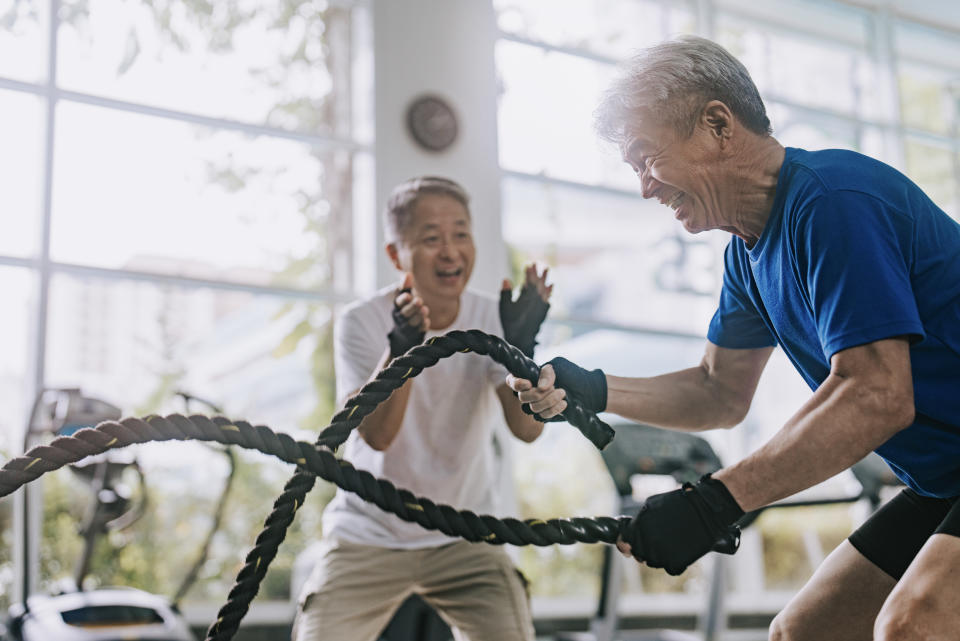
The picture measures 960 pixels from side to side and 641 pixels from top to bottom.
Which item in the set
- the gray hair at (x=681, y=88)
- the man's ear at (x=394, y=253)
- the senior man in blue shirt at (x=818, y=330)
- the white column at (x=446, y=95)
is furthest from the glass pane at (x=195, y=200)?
the gray hair at (x=681, y=88)

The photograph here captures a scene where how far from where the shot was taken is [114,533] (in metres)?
4.21

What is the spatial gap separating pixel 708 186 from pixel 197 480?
3.51 meters

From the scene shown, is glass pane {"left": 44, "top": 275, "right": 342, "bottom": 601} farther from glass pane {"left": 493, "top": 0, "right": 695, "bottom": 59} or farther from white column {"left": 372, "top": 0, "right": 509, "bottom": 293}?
glass pane {"left": 493, "top": 0, "right": 695, "bottom": 59}

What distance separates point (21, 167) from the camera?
4203mm

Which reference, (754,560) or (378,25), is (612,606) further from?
(378,25)

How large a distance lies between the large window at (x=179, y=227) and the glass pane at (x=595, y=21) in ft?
3.25

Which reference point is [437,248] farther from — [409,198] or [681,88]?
[681,88]

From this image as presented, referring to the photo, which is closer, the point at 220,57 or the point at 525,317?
the point at 525,317

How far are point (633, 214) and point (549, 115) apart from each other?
817 millimetres

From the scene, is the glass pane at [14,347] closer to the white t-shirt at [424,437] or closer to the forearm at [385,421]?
the white t-shirt at [424,437]

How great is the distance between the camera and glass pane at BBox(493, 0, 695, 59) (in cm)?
559

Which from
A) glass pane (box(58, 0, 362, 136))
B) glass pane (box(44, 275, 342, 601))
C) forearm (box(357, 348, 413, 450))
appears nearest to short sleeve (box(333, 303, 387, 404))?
forearm (box(357, 348, 413, 450))

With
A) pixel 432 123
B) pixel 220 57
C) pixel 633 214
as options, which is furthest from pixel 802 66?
pixel 220 57

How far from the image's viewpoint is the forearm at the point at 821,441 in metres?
1.26
